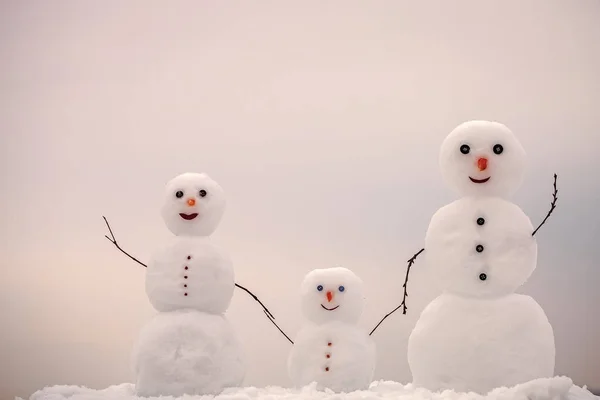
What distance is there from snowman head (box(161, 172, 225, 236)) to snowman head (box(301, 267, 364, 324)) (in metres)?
0.51

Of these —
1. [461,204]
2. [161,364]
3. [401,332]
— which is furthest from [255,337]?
[461,204]

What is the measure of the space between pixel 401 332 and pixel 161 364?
1469 millimetres

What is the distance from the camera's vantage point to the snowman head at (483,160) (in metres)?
3.08

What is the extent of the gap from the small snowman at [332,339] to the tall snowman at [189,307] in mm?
276

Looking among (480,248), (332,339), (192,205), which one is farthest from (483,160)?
(192,205)

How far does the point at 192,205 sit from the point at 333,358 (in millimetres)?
870

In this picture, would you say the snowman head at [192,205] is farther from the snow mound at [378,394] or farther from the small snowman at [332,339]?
the snow mound at [378,394]

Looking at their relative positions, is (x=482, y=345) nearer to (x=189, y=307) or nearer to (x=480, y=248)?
(x=480, y=248)

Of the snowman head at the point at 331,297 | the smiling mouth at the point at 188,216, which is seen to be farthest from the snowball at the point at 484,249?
the smiling mouth at the point at 188,216

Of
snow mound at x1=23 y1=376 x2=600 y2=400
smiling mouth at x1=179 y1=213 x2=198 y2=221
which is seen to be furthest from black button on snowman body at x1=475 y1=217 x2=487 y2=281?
smiling mouth at x1=179 y1=213 x2=198 y2=221

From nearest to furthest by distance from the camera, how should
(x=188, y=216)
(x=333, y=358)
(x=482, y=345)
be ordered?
(x=482, y=345) < (x=333, y=358) < (x=188, y=216)

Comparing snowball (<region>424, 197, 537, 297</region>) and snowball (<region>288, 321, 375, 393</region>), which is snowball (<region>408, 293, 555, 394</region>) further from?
snowball (<region>288, 321, 375, 393</region>)

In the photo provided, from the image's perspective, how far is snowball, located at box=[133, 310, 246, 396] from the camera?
2.99 m

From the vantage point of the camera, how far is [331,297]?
322cm
